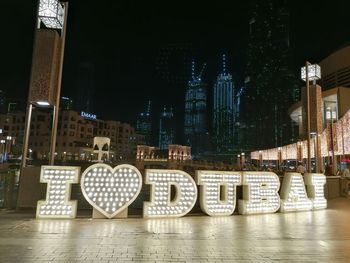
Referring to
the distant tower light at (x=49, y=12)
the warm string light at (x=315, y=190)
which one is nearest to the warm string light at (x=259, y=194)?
the warm string light at (x=315, y=190)

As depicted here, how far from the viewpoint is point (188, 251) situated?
20.3ft

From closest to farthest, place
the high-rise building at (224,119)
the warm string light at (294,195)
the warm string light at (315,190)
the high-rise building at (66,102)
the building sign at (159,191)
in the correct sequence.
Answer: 1. the building sign at (159,191)
2. the warm string light at (294,195)
3. the warm string light at (315,190)
4. the high-rise building at (66,102)
5. the high-rise building at (224,119)

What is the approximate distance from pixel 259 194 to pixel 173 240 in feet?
17.8

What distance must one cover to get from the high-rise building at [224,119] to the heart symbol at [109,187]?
147884 millimetres

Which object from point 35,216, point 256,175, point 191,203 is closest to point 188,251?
point 191,203

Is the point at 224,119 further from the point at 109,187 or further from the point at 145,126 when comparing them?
the point at 109,187

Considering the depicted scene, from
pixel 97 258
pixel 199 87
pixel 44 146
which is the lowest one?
pixel 97 258

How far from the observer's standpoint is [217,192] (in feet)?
35.1

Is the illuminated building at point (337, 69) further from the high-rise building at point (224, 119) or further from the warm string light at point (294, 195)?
the high-rise building at point (224, 119)

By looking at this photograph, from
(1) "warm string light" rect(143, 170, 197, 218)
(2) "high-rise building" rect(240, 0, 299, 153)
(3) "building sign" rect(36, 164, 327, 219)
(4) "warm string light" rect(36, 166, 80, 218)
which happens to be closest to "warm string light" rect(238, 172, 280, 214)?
(3) "building sign" rect(36, 164, 327, 219)

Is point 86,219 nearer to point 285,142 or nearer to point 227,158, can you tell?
point 285,142

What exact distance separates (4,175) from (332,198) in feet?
54.4

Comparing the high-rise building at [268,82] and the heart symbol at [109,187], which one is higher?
the high-rise building at [268,82]

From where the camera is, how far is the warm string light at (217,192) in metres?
10.5
